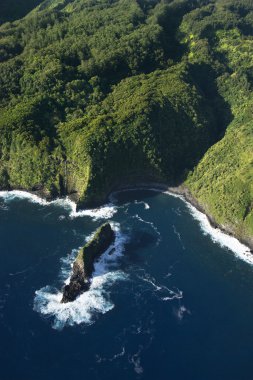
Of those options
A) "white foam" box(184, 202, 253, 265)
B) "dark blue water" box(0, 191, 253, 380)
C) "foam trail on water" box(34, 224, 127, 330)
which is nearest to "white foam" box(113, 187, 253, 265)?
"white foam" box(184, 202, 253, 265)

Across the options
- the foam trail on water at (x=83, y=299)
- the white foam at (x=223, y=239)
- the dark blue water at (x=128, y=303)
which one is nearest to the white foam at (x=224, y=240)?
the white foam at (x=223, y=239)

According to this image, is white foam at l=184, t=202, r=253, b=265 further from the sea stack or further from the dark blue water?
the sea stack

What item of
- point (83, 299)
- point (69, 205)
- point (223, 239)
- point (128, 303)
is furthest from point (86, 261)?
point (223, 239)

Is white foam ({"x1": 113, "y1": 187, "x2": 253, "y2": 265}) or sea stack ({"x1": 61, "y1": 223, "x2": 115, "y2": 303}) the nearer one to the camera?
sea stack ({"x1": 61, "y1": 223, "x2": 115, "y2": 303})

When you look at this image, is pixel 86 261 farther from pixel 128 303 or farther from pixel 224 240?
pixel 224 240

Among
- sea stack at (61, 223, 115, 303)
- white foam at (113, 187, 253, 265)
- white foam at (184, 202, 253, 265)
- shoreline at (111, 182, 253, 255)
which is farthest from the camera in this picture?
shoreline at (111, 182, 253, 255)

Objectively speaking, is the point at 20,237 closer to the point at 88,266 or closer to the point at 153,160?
the point at 88,266
